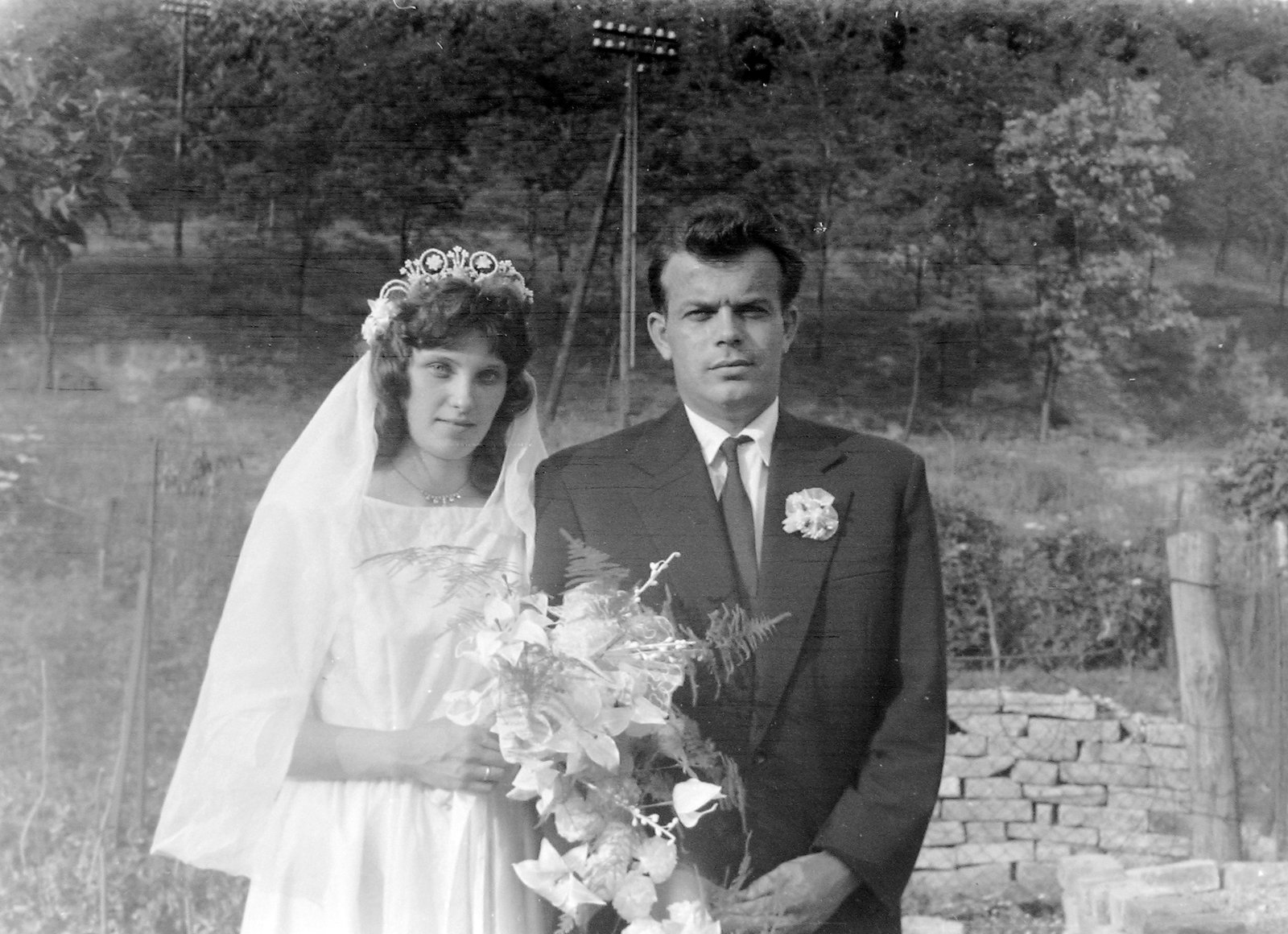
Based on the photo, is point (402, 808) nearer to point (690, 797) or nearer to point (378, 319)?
point (690, 797)

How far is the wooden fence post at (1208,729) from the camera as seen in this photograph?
9.45 ft

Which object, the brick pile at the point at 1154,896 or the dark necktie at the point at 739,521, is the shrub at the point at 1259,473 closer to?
the brick pile at the point at 1154,896

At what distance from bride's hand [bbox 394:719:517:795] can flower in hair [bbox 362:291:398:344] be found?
822mm

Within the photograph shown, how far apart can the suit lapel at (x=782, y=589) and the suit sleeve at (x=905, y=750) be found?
183mm

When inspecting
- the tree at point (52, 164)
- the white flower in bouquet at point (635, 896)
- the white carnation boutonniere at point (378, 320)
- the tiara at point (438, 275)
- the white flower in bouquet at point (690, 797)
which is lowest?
the white flower in bouquet at point (635, 896)

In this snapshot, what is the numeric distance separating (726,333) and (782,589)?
1.77ft

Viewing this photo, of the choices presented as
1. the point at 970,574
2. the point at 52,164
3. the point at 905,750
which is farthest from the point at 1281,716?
the point at 52,164

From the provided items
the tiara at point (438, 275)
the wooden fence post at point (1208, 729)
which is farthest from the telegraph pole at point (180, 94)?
the wooden fence post at point (1208, 729)

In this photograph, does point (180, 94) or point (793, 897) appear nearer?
point (793, 897)

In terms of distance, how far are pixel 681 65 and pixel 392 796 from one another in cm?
172

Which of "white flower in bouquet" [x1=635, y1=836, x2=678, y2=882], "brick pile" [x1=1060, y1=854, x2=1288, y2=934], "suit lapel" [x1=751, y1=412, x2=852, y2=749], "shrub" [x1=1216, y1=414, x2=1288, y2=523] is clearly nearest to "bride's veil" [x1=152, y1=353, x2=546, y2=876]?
"suit lapel" [x1=751, y1=412, x2=852, y2=749]

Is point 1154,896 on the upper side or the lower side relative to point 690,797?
lower

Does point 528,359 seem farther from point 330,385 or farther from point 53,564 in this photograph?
point 53,564

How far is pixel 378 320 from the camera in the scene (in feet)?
9.12
